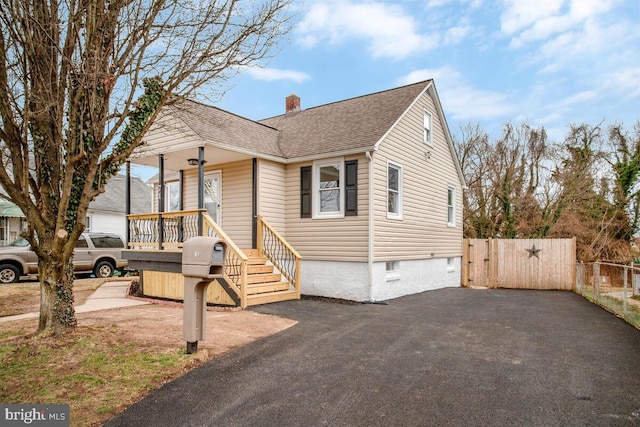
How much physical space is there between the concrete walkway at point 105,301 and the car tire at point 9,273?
3531mm

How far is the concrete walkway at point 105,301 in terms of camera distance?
799cm

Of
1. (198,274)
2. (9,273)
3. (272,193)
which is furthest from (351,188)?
(9,273)

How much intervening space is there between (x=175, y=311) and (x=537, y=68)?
1930cm

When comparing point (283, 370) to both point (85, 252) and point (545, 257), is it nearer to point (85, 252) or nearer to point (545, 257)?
point (545, 257)

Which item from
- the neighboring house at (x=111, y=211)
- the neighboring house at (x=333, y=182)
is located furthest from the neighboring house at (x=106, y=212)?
the neighboring house at (x=333, y=182)

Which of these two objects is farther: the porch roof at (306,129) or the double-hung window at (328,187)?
the double-hung window at (328,187)

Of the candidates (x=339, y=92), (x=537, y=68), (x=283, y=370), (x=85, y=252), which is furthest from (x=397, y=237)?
(x=537, y=68)

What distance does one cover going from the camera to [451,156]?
1589 cm

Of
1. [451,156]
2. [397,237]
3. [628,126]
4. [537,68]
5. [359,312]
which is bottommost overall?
[359,312]

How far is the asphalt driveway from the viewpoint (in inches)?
139

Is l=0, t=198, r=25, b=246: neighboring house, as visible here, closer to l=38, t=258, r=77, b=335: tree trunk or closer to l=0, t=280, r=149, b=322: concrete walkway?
l=0, t=280, r=149, b=322: concrete walkway

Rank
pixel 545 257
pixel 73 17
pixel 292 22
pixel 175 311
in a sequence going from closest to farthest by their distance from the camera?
pixel 73 17 → pixel 292 22 → pixel 175 311 → pixel 545 257

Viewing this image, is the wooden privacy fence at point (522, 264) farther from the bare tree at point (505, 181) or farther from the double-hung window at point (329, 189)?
the double-hung window at point (329, 189)

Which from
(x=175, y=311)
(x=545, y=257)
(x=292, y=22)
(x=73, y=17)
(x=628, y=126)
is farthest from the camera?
(x=628, y=126)
